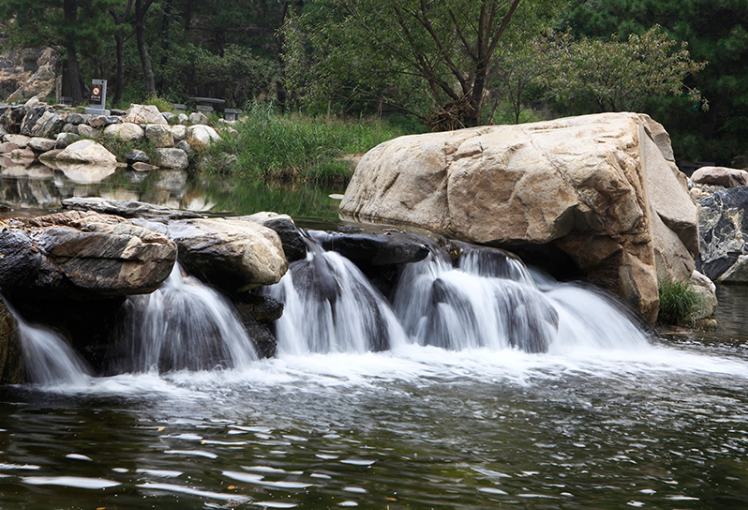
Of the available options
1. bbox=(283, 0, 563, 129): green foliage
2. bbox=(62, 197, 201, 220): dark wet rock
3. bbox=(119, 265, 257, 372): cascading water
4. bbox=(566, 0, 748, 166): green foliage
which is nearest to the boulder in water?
bbox=(283, 0, 563, 129): green foliage

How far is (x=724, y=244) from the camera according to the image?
10648mm

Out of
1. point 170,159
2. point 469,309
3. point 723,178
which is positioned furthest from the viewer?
point 170,159

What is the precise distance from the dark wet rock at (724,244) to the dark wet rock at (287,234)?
7.35 metres

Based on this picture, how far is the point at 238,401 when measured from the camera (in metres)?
3.90

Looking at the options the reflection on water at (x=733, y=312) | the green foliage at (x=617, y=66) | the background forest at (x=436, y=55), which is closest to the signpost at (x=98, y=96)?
the background forest at (x=436, y=55)

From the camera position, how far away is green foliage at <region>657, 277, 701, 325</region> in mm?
7551

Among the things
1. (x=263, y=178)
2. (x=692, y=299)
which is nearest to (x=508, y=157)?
(x=692, y=299)

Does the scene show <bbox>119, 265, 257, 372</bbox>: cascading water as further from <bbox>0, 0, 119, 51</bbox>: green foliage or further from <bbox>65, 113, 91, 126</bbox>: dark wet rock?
<bbox>0, 0, 119, 51</bbox>: green foliage

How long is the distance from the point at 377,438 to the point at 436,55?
37.8 feet

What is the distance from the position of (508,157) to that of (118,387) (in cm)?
471

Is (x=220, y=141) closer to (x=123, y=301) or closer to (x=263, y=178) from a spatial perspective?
(x=263, y=178)

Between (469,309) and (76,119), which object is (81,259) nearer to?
(469,309)

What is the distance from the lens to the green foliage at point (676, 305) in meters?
7.55

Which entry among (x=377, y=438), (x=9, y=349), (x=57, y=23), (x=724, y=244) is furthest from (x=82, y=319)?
(x=57, y=23)
